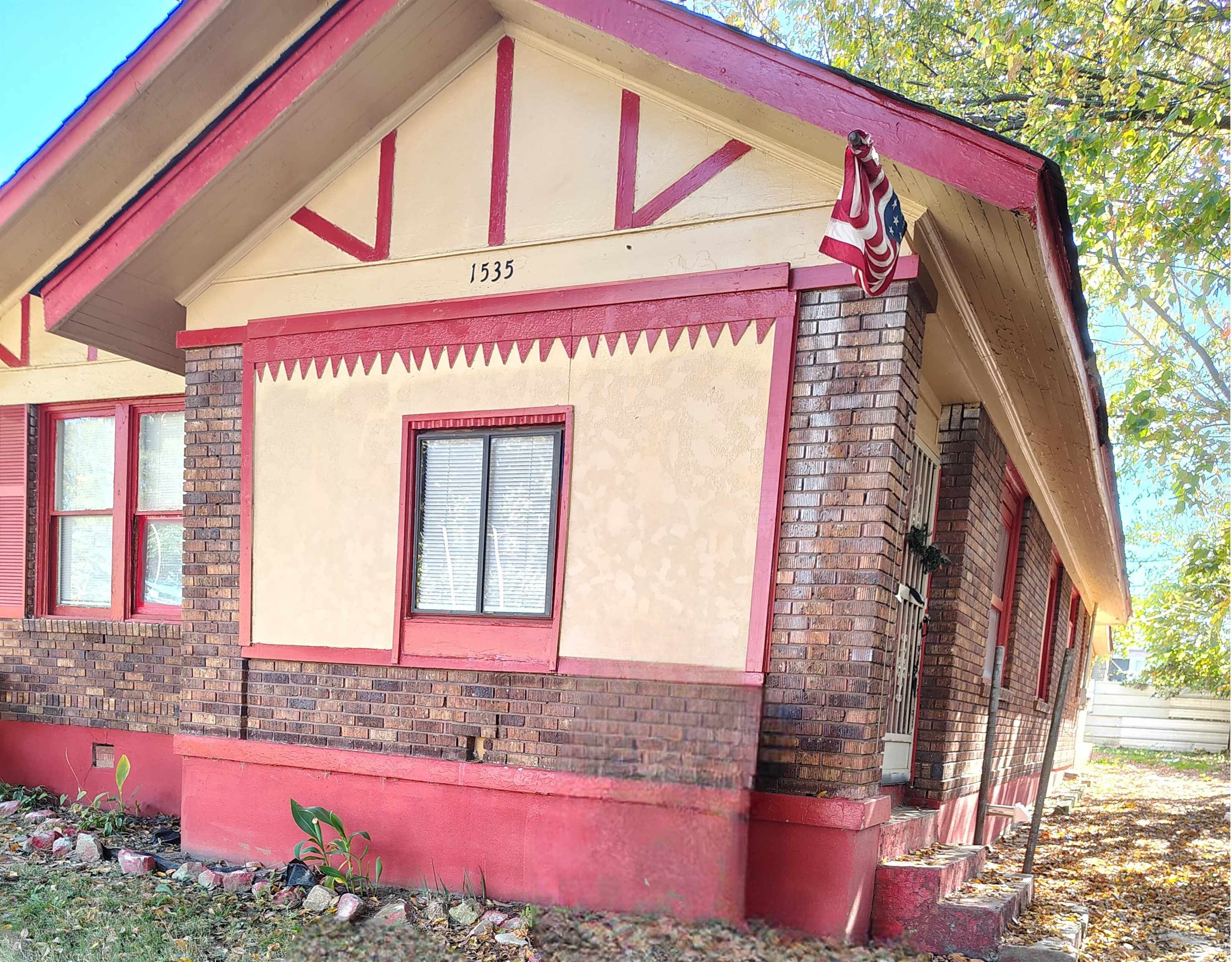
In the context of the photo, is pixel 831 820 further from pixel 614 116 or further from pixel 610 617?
pixel 614 116

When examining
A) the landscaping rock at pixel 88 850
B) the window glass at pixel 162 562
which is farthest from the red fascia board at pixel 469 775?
the window glass at pixel 162 562

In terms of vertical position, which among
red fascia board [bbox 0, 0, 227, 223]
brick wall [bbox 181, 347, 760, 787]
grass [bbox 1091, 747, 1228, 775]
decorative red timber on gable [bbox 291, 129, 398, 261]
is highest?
red fascia board [bbox 0, 0, 227, 223]

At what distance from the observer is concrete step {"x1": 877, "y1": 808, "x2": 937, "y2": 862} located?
5.24 m

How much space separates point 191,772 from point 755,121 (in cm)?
527

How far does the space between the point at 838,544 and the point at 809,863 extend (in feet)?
5.06

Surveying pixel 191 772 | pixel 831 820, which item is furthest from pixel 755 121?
pixel 191 772

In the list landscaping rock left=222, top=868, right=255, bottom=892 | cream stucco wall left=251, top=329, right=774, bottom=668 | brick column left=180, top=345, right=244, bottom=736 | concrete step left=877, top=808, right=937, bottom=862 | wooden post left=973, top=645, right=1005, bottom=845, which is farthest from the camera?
wooden post left=973, top=645, right=1005, bottom=845

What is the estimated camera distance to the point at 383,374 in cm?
600

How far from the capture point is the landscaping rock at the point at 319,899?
5285mm

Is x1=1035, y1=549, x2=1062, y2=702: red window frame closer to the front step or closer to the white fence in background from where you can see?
the front step

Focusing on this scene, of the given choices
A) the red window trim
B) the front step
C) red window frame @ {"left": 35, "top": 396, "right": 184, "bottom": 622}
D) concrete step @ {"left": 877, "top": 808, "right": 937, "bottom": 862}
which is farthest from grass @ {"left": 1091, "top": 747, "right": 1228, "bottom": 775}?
red window frame @ {"left": 35, "top": 396, "right": 184, "bottom": 622}

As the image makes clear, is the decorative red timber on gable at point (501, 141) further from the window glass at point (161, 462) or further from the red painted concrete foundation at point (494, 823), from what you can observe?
the window glass at point (161, 462)

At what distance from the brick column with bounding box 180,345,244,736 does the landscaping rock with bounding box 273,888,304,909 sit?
1241 millimetres

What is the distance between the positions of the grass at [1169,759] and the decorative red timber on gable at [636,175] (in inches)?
776
